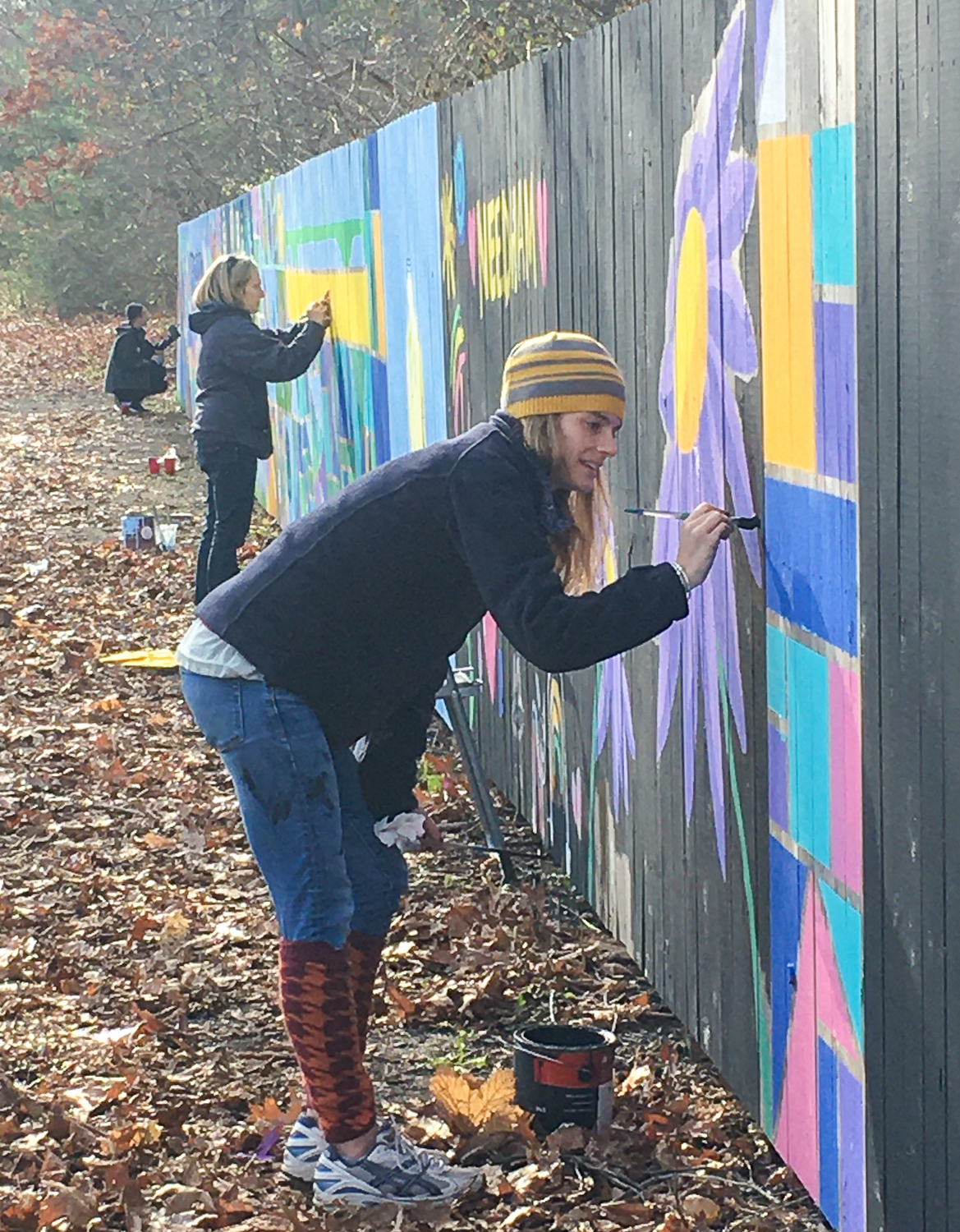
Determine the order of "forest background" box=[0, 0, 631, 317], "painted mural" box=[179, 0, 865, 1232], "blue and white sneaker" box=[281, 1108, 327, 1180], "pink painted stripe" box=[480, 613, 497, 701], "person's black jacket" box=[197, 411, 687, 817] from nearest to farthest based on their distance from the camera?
"painted mural" box=[179, 0, 865, 1232]
"person's black jacket" box=[197, 411, 687, 817]
"blue and white sneaker" box=[281, 1108, 327, 1180]
"pink painted stripe" box=[480, 613, 497, 701]
"forest background" box=[0, 0, 631, 317]

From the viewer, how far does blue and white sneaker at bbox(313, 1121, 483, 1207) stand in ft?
15.0

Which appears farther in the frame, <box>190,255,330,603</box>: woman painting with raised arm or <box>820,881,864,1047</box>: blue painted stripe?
<box>190,255,330,603</box>: woman painting with raised arm

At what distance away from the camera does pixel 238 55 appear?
30.9m

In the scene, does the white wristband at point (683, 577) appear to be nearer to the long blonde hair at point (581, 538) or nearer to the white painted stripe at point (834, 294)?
the long blonde hair at point (581, 538)

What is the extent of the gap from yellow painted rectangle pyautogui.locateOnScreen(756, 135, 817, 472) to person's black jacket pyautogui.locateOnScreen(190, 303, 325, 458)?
724 centimetres

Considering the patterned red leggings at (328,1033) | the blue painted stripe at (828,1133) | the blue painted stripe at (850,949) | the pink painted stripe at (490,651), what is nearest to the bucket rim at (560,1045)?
the patterned red leggings at (328,1033)

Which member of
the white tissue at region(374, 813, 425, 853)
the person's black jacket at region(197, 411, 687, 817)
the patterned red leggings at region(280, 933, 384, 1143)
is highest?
the person's black jacket at region(197, 411, 687, 817)

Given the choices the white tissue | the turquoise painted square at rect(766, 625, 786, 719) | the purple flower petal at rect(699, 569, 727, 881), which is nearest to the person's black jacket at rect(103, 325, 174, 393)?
the purple flower petal at rect(699, 569, 727, 881)

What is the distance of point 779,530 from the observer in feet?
14.1

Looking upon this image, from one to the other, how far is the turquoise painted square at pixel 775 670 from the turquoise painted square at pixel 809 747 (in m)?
0.04

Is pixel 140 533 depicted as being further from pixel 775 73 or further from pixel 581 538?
pixel 775 73

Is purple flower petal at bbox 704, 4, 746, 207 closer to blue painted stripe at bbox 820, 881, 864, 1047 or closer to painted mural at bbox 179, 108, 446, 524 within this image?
blue painted stripe at bbox 820, 881, 864, 1047

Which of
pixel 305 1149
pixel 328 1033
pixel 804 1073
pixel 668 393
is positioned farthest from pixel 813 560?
pixel 305 1149

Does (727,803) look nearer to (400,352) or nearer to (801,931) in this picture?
(801,931)
